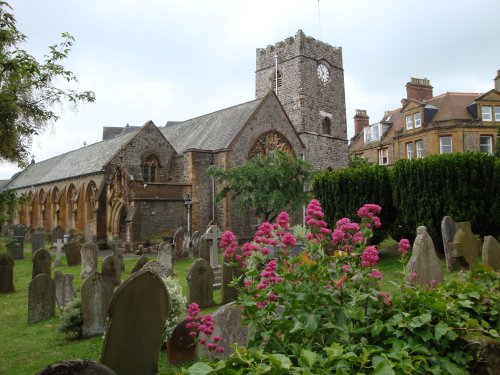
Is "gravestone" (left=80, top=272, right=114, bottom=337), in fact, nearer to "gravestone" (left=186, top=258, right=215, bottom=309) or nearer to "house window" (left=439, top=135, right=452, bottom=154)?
"gravestone" (left=186, top=258, right=215, bottom=309)

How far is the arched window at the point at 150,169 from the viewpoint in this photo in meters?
26.8

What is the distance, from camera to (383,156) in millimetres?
38719

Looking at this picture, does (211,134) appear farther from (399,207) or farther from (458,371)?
(458,371)

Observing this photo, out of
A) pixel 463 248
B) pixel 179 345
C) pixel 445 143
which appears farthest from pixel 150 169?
pixel 445 143

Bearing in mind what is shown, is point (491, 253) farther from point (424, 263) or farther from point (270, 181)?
point (270, 181)

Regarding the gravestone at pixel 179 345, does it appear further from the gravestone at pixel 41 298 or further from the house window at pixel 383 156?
the house window at pixel 383 156

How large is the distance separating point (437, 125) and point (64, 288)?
3077 cm

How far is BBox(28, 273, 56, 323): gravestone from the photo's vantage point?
9000mm

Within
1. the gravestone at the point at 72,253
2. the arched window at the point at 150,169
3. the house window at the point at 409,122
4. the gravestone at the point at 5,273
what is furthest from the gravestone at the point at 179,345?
the house window at the point at 409,122

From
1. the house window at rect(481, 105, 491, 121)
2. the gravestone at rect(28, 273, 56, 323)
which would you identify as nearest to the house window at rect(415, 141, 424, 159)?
the house window at rect(481, 105, 491, 121)

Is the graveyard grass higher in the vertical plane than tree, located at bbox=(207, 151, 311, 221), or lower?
lower

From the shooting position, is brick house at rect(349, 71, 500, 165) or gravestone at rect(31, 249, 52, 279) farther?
brick house at rect(349, 71, 500, 165)

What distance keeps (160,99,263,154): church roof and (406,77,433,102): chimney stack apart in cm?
1734

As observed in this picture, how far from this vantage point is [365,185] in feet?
50.2
